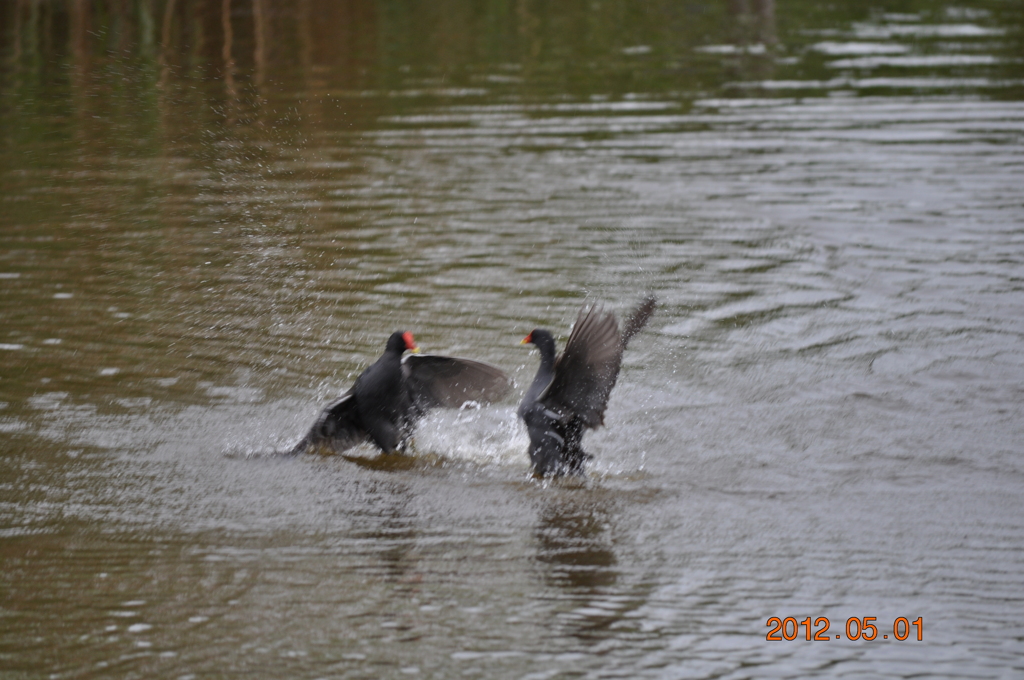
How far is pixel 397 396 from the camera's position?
21.3ft

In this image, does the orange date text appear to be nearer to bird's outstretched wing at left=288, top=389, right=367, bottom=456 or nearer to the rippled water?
the rippled water

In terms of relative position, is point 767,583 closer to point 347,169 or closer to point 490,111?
point 347,169

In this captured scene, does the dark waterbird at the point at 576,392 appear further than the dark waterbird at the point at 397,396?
No

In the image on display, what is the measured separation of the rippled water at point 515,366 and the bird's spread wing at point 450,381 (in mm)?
194

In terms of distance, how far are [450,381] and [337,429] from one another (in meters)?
0.65

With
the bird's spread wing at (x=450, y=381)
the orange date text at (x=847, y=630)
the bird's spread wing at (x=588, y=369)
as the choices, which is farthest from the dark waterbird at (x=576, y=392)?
the orange date text at (x=847, y=630)

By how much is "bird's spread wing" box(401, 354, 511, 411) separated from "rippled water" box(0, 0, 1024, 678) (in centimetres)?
19

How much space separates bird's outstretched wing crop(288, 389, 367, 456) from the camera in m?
6.36

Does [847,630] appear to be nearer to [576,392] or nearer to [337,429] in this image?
[576,392]

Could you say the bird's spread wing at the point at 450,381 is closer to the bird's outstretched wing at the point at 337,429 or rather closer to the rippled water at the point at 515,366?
the rippled water at the point at 515,366

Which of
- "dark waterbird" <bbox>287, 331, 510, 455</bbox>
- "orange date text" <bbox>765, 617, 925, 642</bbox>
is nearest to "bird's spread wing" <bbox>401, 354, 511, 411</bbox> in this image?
"dark waterbird" <bbox>287, 331, 510, 455</bbox>

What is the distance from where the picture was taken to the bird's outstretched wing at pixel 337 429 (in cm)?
636

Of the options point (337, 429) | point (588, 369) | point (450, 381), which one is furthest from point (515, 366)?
point (588, 369)

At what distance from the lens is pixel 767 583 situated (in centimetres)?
486
